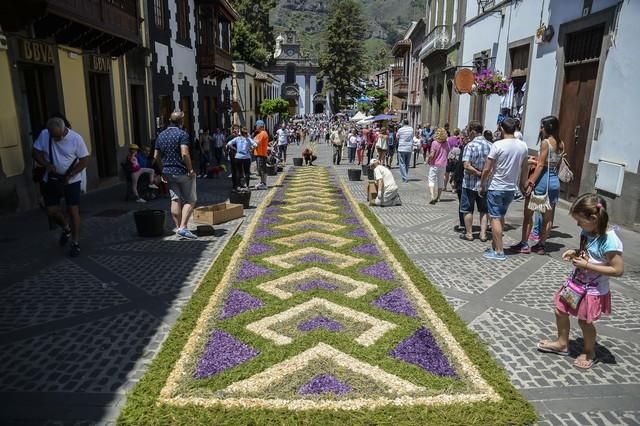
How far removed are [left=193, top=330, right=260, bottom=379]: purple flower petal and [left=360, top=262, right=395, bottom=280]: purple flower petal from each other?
2.02 m

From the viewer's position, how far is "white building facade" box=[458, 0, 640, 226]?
7.63 metres

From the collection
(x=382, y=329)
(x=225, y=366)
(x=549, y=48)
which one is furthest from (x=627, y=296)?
(x=549, y=48)

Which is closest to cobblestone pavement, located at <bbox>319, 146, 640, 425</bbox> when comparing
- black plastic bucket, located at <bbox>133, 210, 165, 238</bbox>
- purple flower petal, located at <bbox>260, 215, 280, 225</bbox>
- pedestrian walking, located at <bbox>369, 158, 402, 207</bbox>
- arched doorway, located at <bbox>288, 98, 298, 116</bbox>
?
pedestrian walking, located at <bbox>369, 158, 402, 207</bbox>

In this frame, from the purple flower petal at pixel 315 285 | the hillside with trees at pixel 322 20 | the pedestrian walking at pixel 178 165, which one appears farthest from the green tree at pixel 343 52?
the hillside with trees at pixel 322 20

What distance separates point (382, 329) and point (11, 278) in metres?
4.01

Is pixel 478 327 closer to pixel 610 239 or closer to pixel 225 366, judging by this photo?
pixel 610 239

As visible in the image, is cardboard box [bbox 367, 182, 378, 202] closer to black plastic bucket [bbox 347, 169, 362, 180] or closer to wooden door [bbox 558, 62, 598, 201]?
black plastic bucket [bbox 347, 169, 362, 180]

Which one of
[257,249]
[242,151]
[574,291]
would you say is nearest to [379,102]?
[242,151]

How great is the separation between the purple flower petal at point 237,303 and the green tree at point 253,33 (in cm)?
3775

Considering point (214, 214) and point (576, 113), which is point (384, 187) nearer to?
point (214, 214)

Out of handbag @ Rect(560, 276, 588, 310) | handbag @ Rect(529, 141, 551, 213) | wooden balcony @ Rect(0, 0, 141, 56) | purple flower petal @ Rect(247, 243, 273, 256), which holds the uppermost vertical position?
wooden balcony @ Rect(0, 0, 141, 56)

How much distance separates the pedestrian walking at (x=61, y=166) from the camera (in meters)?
5.61

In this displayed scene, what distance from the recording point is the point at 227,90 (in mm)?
25750

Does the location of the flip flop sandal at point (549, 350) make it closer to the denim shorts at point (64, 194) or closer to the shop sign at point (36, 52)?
the denim shorts at point (64, 194)
